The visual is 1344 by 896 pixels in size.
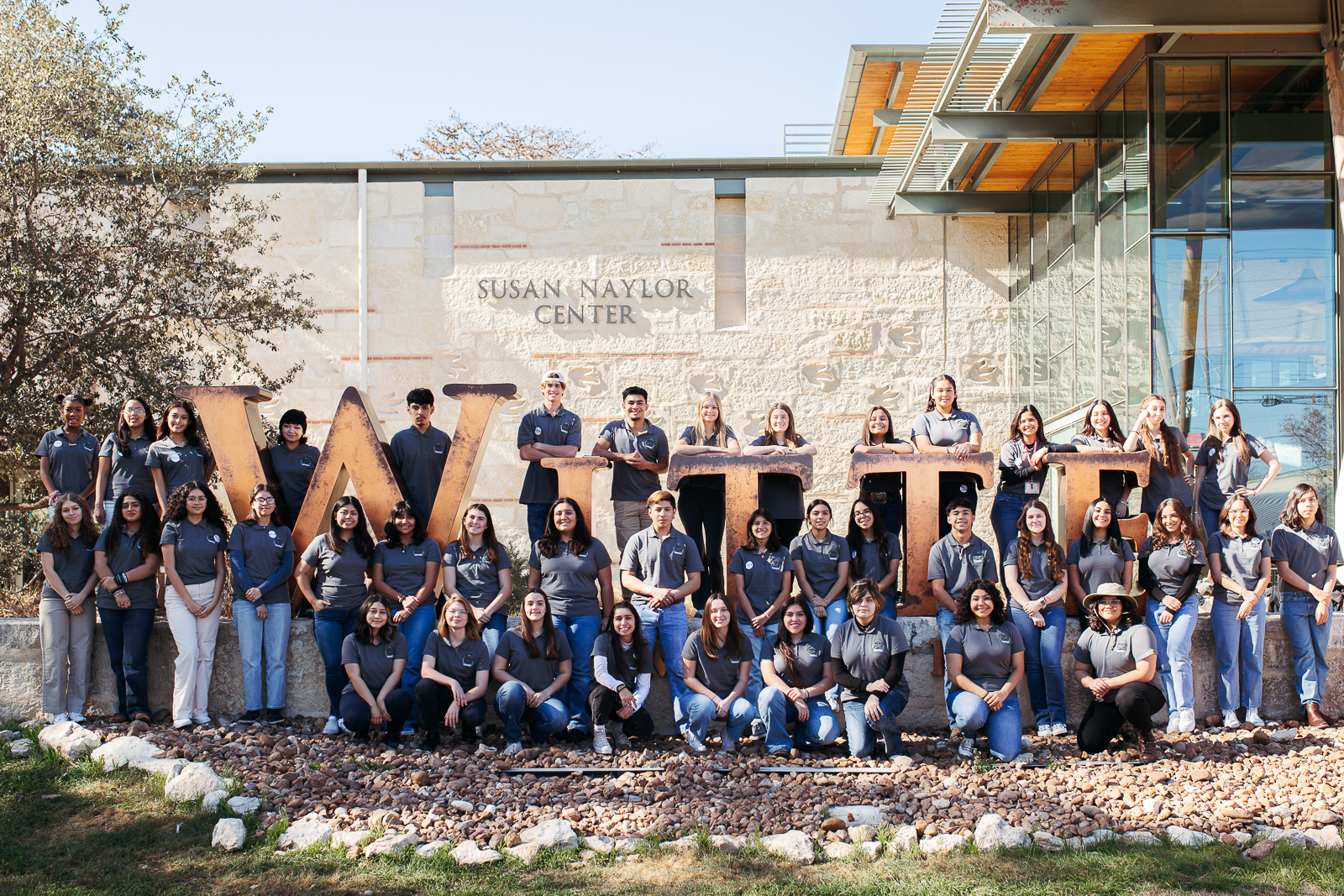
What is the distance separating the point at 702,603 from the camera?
361 inches

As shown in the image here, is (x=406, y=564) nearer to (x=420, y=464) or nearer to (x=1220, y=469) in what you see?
(x=420, y=464)

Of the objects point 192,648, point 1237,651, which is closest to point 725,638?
point 1237,651

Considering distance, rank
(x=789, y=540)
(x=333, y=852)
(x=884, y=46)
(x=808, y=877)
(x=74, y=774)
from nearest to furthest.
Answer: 1. (x=808, y=877)
2. (x=333, y=852)
3. (x=74, y=774)
4. (x=789, y=540)
5. (x=884, y=46)

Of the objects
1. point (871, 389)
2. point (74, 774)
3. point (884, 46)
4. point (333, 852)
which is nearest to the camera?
point (333, 852)

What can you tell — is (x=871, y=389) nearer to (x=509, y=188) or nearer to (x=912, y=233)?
(x=912, y=233)

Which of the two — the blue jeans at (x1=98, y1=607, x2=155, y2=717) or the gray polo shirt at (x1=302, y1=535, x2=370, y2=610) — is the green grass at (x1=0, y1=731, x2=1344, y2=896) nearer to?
the blue jeans at (x1=98, y1=607, x2=155, y2=717)

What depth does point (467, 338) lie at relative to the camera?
1605 cm

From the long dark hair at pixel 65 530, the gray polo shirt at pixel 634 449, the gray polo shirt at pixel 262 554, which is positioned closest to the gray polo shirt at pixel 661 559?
the gray polo shirt at pixel 634 449

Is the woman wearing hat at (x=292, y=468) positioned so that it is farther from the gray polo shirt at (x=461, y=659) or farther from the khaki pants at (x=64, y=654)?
the gray polo shirt at (x=461, y=659)

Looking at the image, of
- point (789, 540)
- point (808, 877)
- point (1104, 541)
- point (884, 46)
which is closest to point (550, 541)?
point (789, 540)

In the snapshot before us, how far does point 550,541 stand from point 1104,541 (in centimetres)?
404

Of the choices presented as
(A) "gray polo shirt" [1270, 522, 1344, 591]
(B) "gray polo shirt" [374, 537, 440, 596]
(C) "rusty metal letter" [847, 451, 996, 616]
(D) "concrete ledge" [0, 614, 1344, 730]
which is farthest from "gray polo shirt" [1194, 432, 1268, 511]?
(B) "gray polo shirt" [374, 537, 440, 596]

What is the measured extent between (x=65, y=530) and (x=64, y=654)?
2.98ft

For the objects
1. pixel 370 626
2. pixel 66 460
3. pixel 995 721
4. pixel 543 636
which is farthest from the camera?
pixel 66 460
